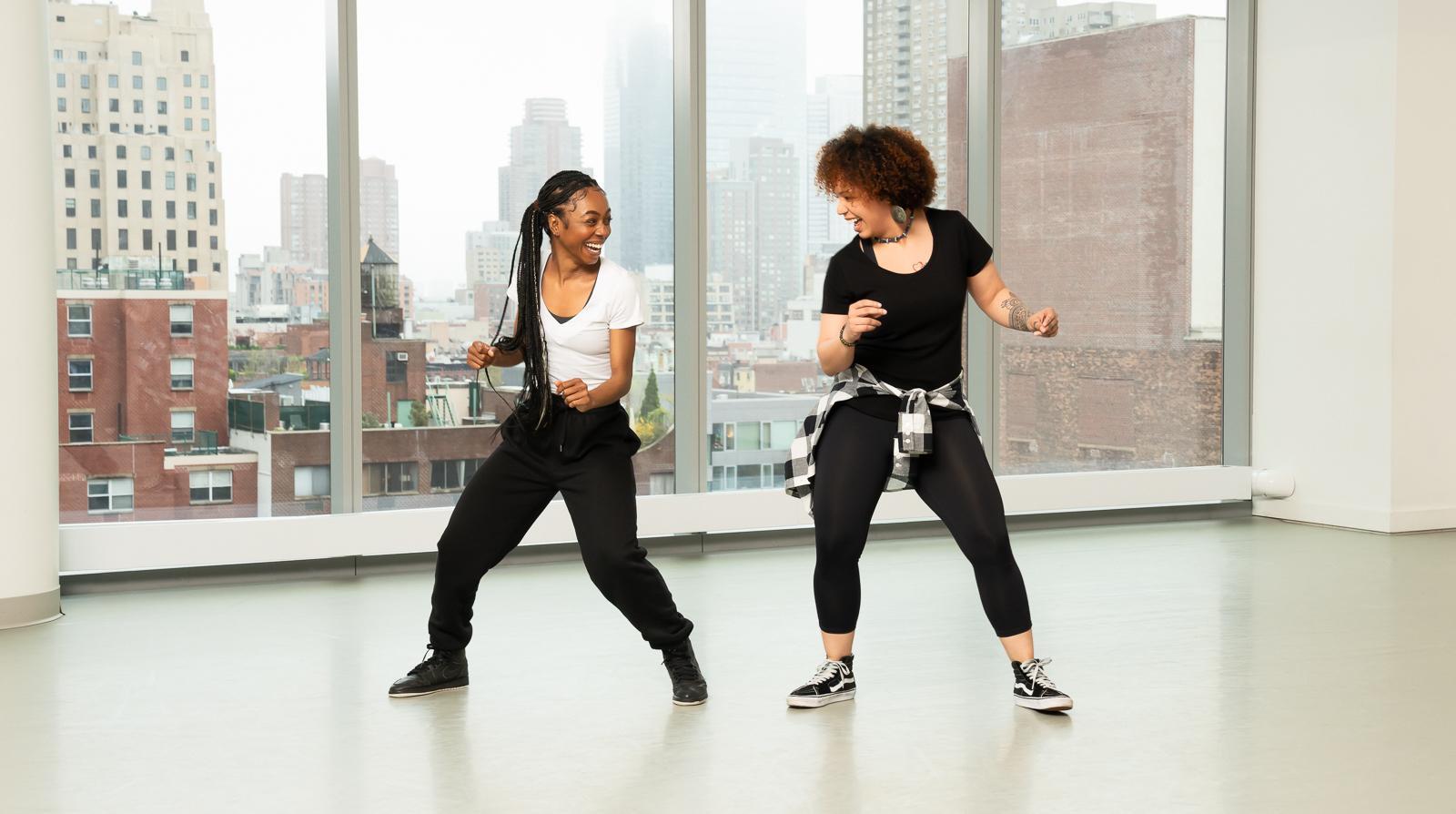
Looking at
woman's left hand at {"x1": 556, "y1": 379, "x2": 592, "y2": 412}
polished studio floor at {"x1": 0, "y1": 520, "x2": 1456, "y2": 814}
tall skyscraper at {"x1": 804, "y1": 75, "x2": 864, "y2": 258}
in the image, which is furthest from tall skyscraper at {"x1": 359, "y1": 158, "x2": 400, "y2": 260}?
woman's left hand at {"x1": 556, "y1": 379, "x2": 592, "y2": 412}

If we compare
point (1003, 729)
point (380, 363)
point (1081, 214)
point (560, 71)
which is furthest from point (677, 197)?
point (1003, 729)

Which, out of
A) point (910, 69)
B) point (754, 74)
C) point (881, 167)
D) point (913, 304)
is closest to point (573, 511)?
point (913, 304)

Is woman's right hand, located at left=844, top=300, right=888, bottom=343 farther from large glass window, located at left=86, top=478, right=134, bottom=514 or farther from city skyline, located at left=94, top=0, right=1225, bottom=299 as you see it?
large glass window, located at left=86, top=478, right=134, bottom=514

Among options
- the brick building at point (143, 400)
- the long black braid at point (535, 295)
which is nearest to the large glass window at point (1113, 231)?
the brick building at point (143, 400)

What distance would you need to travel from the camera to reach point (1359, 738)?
3836 mm

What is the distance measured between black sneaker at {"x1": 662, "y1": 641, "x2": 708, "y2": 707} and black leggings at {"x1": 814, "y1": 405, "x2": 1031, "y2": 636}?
20.4 inches

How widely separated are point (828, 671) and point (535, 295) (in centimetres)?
139

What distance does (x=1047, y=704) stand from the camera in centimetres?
406

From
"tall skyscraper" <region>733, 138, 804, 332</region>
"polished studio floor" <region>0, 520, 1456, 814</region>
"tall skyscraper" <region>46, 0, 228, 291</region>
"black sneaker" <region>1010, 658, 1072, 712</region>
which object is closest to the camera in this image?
"polished studio floor" <region>0, 520, 1456, 814</region>

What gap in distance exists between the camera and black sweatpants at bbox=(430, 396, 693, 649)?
4.10 m

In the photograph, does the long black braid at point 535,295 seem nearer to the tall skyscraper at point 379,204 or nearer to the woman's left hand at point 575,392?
the woman's left hand at point 575,392

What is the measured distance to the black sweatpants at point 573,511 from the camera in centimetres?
410

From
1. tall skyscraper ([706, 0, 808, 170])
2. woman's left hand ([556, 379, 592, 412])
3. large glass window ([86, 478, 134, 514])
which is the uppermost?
tall skyscraper ([706, 0, 808, 170])

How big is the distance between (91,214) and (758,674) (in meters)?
3.59
